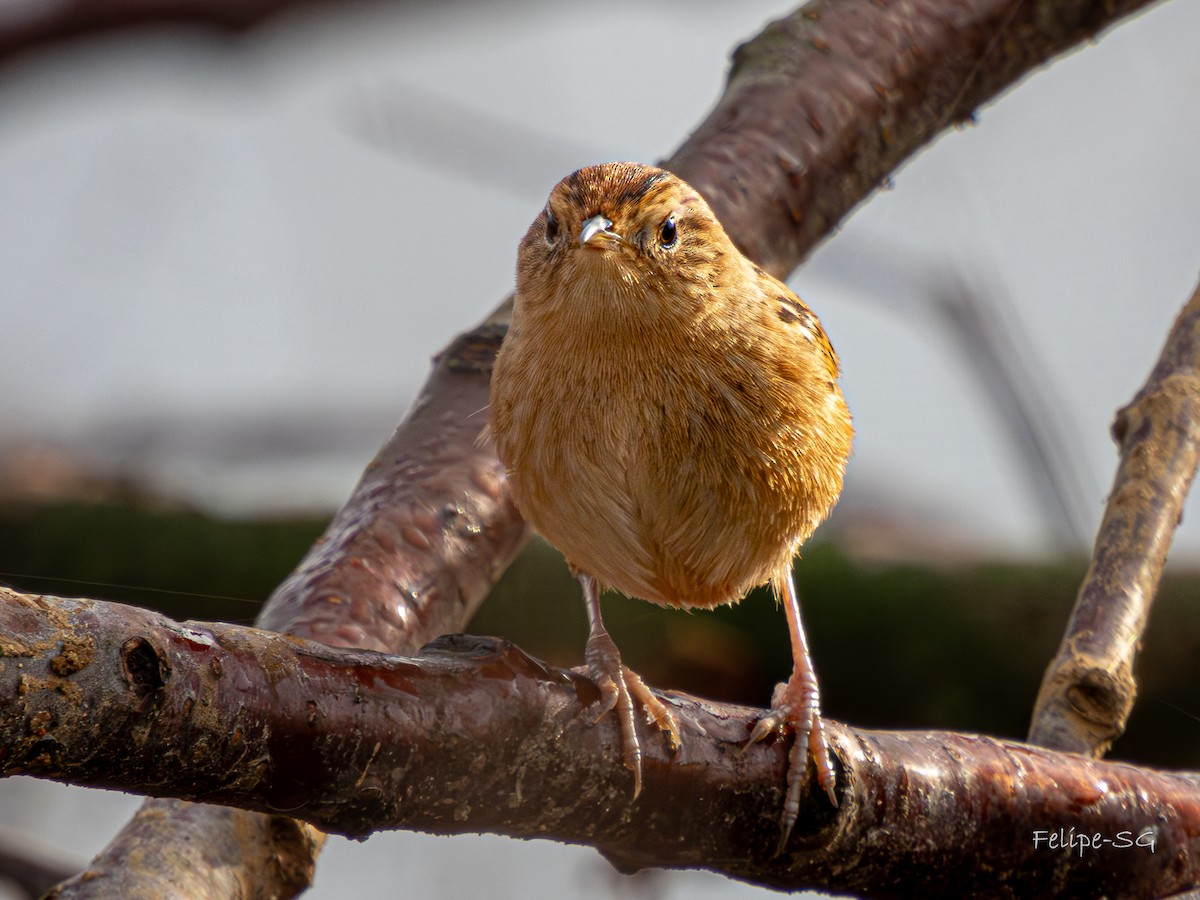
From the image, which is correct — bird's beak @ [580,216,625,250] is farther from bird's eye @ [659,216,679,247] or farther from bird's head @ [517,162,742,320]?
bird's eye @ [659,216,679,247]

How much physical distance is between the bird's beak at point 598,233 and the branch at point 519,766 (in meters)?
1.02

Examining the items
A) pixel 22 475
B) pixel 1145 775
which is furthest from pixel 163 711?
pixel 22 475

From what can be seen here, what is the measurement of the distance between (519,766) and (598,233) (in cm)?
126

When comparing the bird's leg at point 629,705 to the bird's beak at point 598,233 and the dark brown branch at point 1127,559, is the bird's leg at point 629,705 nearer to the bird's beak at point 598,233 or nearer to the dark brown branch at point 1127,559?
the bird's beak at point 598,233

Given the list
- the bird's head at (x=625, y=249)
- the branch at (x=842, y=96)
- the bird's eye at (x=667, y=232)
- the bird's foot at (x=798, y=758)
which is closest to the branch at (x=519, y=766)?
the bird's foot at (x=798, y=758)

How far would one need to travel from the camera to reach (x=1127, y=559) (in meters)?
2.94

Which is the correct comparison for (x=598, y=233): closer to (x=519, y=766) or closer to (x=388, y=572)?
(x=388, y=572)

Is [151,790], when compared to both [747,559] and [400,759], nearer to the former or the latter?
[400,759]

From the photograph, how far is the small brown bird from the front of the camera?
9.04 ft

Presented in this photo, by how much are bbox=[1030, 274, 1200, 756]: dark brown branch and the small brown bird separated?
1.89 ft

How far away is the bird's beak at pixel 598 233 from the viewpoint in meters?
2.76

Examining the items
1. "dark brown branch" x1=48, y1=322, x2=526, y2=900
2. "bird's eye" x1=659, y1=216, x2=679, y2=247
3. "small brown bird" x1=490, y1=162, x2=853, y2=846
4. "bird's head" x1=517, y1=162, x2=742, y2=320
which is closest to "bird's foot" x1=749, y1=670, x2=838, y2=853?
"small brown bird" x1=490, y1=162, x2=853, y2=846

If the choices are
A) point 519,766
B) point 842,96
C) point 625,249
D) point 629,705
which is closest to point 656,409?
point 625,249

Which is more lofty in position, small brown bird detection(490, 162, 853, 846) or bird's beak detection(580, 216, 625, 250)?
bird's beak detection(580, 216, 625, 250)
